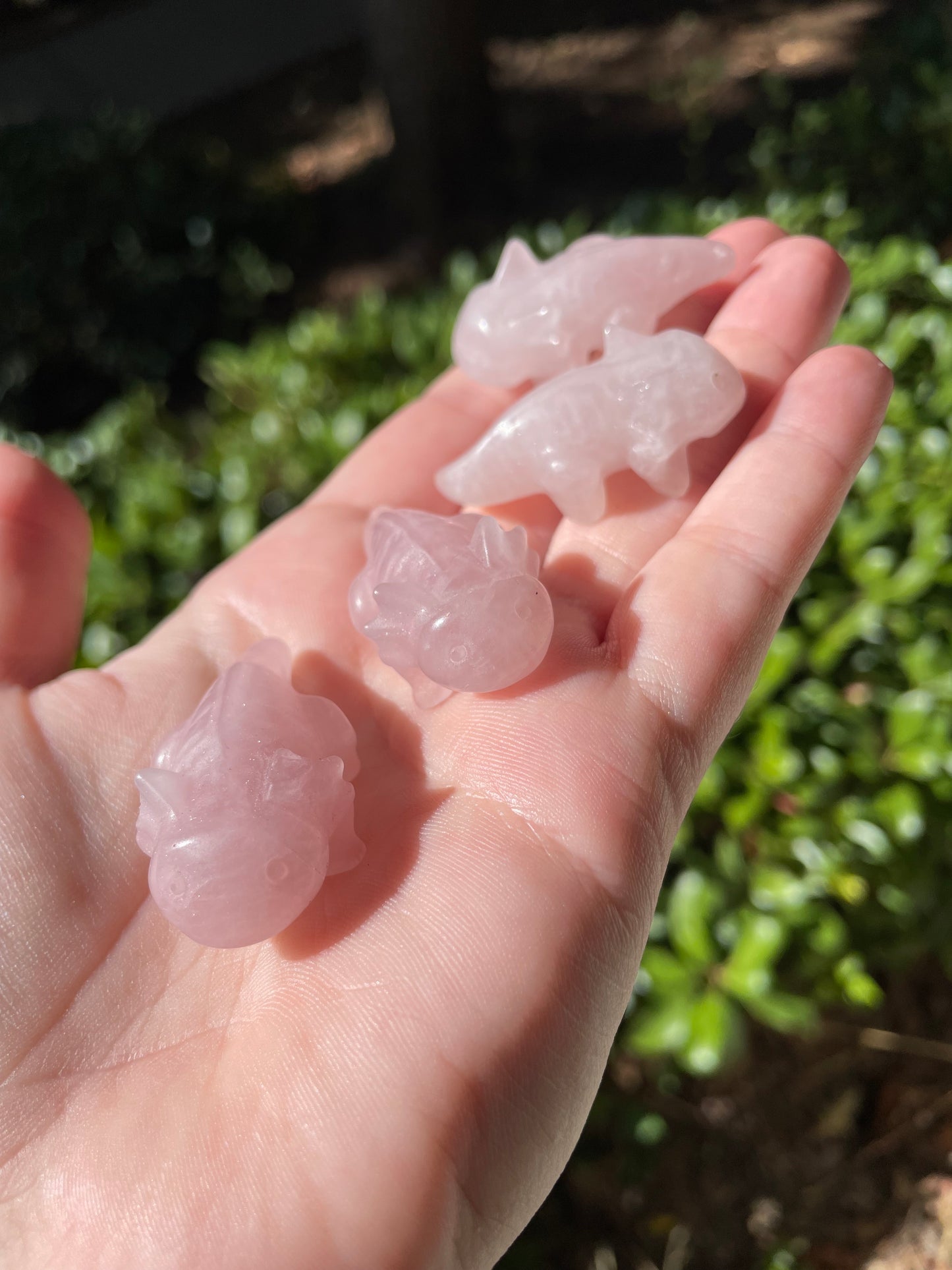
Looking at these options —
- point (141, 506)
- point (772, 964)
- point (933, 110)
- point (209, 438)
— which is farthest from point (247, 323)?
point (772, 964)

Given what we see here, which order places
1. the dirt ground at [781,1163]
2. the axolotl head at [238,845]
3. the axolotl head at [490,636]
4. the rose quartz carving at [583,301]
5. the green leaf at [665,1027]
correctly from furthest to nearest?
1. the dirt ground at [781,1163]
2. the rose quartz carving at [583,301]
3. the green leaf at [665,1027]
4. the axolotl head at [490,636]
5. the axolotl head at [238,845]

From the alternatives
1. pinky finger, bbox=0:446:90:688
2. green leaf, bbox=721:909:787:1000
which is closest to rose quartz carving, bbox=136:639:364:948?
pinky finger, bbox=0:446:90:688

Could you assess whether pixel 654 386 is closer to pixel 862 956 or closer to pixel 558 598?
pixel 558 598

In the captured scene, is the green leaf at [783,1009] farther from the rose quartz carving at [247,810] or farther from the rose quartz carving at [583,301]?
the rose quartz carving at [583,301]

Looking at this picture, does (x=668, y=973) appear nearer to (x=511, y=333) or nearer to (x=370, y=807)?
(x=370, y=807)

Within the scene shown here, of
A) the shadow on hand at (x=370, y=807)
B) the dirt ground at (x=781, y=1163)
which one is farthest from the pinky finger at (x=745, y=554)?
the dirt ground at (x=781, y=1163)

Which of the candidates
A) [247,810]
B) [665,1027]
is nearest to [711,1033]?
[665,1027]
